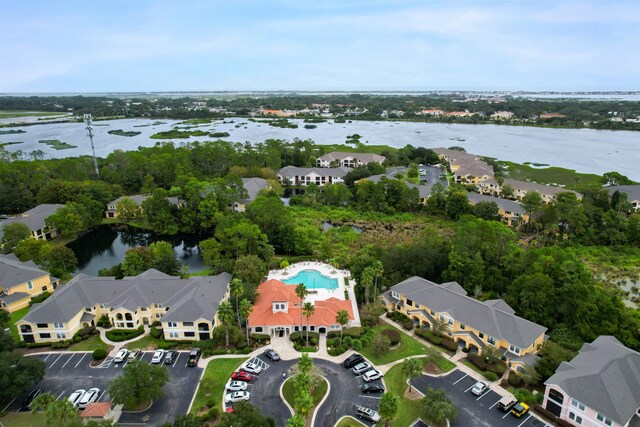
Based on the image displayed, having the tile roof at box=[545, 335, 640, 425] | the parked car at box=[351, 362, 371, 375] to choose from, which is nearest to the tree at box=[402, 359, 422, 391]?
the parked car at box=[351, 362, 371, 375]

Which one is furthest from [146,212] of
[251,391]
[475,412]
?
[475,412]

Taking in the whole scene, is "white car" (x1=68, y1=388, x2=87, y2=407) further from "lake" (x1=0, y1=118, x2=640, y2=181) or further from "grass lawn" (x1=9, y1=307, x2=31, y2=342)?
"lake" (x1=0, y1=118, x2=640, y2=181)

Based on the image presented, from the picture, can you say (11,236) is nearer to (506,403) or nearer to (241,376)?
(241,376)

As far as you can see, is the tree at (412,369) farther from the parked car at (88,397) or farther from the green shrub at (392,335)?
the parked car at (88,397)

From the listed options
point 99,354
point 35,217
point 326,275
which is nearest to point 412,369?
point 326,275

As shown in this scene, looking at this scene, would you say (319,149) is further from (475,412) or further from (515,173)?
(475,412)

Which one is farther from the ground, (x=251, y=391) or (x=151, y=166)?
(x=151, y=166)
